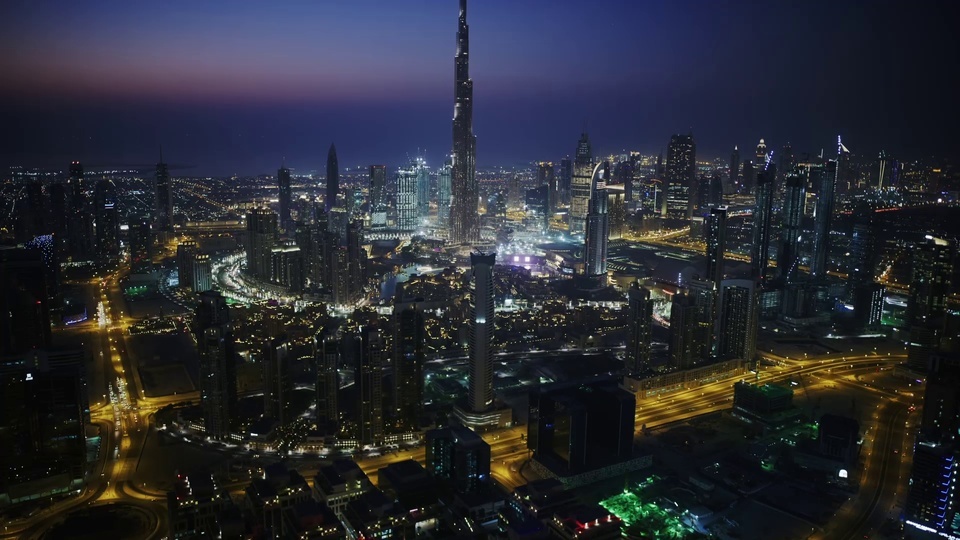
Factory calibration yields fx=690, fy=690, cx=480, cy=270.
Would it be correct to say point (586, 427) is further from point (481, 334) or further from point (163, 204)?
point (163, 204)

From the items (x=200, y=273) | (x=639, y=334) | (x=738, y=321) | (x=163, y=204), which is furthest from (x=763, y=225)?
(x=163, y=204)

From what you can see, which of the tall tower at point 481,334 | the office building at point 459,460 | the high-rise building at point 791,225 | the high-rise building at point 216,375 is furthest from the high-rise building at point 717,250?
the high-rise building at point 216,375

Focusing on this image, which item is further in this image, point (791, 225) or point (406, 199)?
point (406, 199)

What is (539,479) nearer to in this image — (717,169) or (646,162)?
(717,169)

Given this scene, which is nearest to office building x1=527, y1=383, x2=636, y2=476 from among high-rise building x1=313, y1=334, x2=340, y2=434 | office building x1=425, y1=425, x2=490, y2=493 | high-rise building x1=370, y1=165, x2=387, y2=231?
office building x1=425, y1=425, x2=490, y2=493

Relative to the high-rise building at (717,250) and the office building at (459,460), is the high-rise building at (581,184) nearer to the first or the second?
the high-rise building at (717,250)

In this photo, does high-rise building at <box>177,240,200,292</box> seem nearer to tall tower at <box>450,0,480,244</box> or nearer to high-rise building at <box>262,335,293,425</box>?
high-rise building at <box>262,335,293,425</box>
